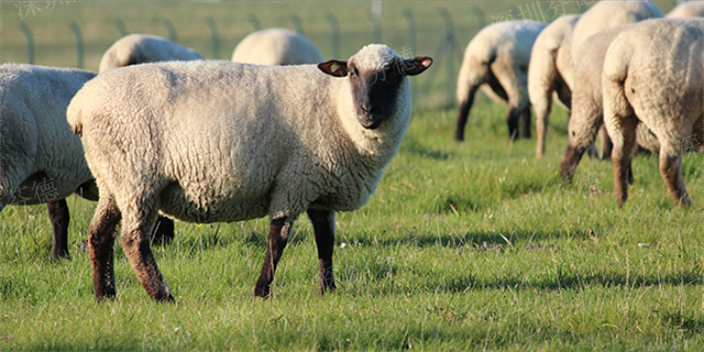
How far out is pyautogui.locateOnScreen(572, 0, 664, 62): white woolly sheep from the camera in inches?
319

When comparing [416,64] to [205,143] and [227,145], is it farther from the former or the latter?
[205,143]

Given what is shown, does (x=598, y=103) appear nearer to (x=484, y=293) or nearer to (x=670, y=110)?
(x=670, y=110)

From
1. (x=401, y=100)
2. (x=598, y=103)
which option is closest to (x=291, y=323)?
(x=401, y=100)

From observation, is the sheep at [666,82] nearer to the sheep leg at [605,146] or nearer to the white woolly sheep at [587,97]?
the white woolly sheep at [587,97]

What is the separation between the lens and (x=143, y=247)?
4.02 meters

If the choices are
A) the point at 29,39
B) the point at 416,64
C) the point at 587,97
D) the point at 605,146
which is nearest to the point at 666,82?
the point at 587,97

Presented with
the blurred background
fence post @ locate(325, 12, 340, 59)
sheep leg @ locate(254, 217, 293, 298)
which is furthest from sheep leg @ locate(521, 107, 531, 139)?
the blurred background

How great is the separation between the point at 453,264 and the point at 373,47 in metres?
1.63

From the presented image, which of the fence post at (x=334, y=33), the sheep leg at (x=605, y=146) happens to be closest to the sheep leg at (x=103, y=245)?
the sheep leg at (x=605, y=146)

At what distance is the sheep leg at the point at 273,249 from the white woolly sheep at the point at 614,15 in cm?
542

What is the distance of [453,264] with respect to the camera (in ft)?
15.6

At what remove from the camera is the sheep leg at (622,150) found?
245 inches

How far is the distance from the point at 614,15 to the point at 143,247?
6.48m

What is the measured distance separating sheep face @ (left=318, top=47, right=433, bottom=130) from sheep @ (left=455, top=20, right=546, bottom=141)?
23.7 ft
